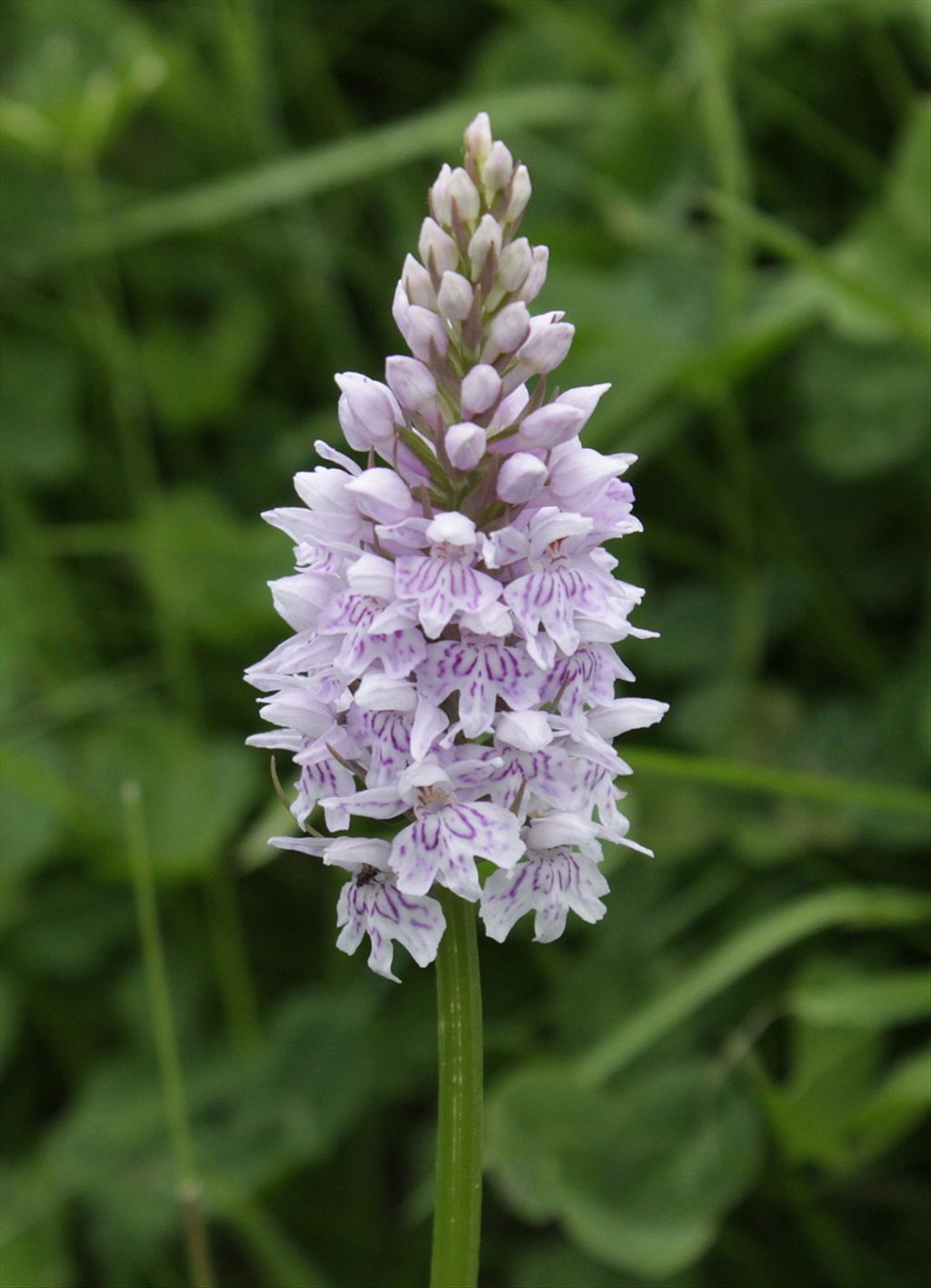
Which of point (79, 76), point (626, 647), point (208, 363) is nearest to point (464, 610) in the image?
point (626, 647)

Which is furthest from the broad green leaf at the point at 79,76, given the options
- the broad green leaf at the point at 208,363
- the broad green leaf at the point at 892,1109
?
the broad green leaf at the point at 892,1109

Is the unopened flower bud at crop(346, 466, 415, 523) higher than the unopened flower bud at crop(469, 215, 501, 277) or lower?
lower

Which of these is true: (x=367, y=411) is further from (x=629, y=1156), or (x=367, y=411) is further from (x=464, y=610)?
(x=629, y=1156)

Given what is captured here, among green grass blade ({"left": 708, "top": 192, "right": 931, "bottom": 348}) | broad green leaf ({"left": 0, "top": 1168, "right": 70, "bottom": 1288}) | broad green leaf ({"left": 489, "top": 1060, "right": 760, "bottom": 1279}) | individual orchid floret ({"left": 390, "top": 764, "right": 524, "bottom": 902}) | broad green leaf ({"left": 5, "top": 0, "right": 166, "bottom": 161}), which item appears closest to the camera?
individual orchid floret ({"left": 390, "top": 764, "right": 524, "bottom": 902})

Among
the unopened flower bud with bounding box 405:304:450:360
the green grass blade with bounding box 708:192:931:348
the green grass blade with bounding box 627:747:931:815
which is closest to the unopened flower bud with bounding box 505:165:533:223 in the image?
the unopened flower bud with bounding box 405:304:450:360

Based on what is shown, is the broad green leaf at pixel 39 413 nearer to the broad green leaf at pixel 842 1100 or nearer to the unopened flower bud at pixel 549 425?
the broad green leaf at pixel 842 1100

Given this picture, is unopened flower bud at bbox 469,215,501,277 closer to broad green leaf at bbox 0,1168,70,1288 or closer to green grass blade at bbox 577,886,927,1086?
green grass blade at bbox 577,886,927,1086
